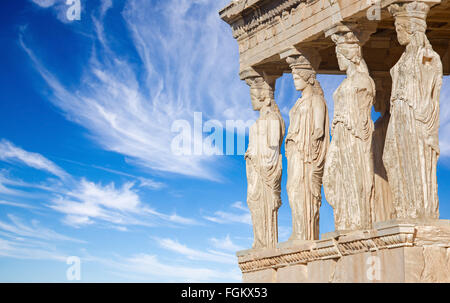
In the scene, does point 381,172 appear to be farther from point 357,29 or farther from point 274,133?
point 357,29

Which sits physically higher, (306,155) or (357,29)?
(357,29)

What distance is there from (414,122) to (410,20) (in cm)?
166

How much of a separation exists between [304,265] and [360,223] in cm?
179

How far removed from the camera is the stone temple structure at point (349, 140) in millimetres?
15656

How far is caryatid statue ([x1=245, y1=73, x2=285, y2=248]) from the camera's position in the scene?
2052cm

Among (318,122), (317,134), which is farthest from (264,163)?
(318,122)

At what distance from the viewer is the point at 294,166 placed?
19.3 meters

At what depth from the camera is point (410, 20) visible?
16031mm

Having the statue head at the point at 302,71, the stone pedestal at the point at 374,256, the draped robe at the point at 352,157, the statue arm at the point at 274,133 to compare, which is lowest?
the stone pedestal at the point at 374,256

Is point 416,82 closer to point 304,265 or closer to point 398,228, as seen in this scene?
point 398,228

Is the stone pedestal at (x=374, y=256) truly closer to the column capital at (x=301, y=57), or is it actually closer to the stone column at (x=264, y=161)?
the stone column at (x=264, y=161)

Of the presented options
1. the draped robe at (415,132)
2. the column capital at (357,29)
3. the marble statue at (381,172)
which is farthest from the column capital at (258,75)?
the draped robe at (415,132)

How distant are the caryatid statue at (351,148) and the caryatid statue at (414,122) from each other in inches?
43.8
